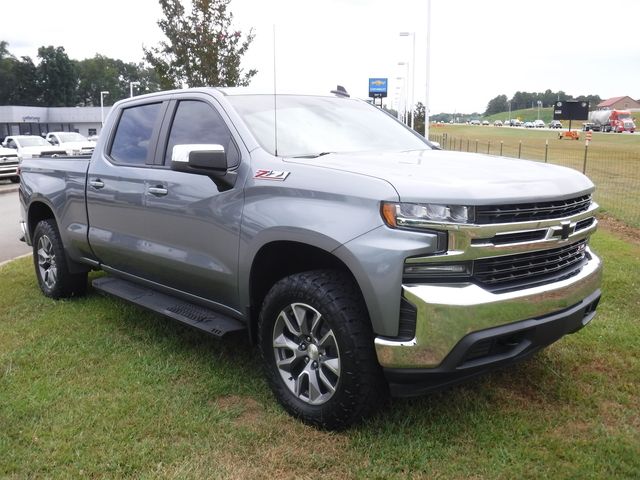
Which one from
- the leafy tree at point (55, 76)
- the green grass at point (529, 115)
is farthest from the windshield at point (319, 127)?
the green grass at point (529, 115)

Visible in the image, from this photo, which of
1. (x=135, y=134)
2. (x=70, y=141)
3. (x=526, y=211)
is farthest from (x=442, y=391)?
(x=70, y=141)

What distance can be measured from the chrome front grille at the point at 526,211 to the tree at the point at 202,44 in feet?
52.8

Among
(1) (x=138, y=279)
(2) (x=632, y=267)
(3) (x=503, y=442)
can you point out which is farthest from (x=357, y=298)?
(2) (x=632, y=267)

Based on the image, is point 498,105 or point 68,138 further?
point 498,105

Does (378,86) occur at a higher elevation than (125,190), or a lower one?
higher

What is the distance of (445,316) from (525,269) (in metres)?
0.59

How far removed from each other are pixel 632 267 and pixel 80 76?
121642mm

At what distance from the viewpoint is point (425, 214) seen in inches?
112

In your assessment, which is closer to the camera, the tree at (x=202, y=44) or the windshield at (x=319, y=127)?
the windshield at (x=319, y=127)

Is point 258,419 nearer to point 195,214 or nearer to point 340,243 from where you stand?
point 340,243

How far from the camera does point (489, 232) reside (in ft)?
9.42

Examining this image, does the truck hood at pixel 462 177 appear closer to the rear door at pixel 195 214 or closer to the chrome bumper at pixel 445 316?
the chrome bumper at pixel 445 316

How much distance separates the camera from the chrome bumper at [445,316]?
279 centimetres

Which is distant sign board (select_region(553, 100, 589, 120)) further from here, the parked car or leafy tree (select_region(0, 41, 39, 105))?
leafy tree (select_region(0, 41, 39, 105))
